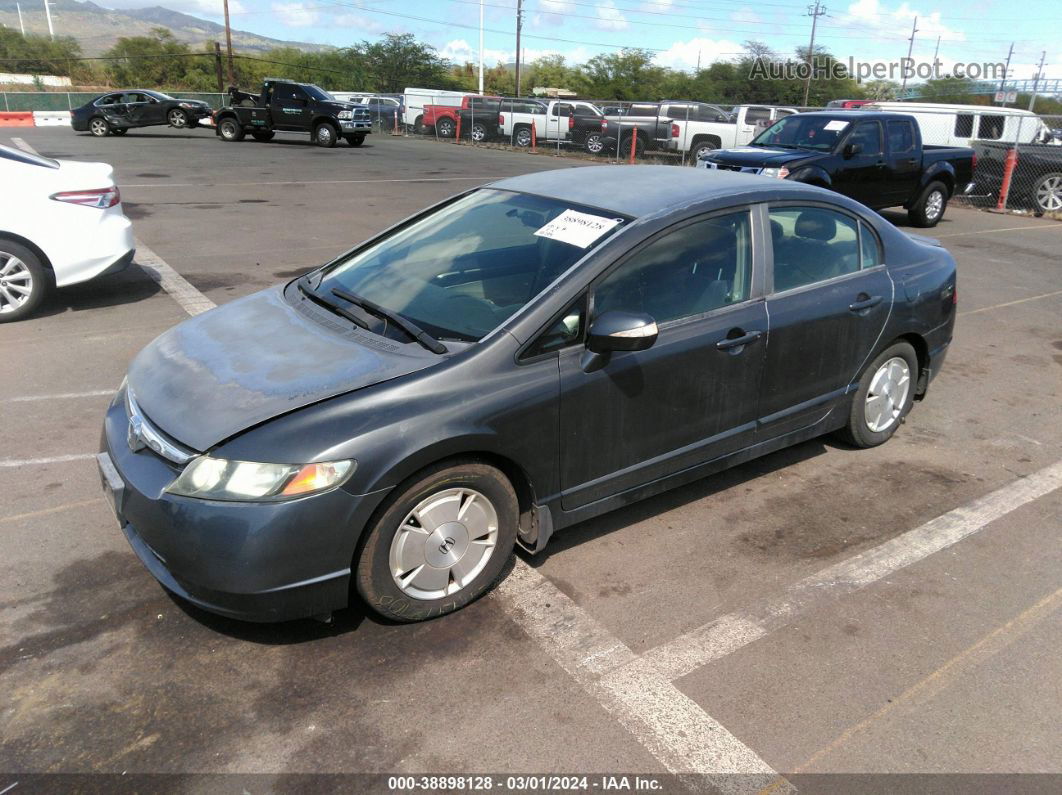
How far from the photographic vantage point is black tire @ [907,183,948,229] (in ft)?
43.6

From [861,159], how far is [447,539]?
440 inches

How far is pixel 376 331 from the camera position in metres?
3.42

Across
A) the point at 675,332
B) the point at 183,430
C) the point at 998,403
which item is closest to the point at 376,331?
the point at 183,430

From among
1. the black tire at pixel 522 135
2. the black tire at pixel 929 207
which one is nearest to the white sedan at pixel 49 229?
the black tire at pixel 929 207

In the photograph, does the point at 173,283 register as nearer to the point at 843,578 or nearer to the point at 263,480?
the point at 263,480

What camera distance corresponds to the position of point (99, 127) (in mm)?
29422

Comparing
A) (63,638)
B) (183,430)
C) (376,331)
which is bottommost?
(63,638)

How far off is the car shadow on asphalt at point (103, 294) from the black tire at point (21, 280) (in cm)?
26

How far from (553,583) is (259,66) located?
7882 centimetres

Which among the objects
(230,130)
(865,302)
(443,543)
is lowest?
(443,543)

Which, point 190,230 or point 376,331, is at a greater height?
point 376,331

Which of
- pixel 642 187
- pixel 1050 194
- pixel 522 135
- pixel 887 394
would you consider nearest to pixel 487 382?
pixel 642 187

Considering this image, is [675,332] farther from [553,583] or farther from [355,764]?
[355,764]

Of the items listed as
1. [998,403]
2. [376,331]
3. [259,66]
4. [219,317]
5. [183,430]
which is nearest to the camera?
[183,430]
